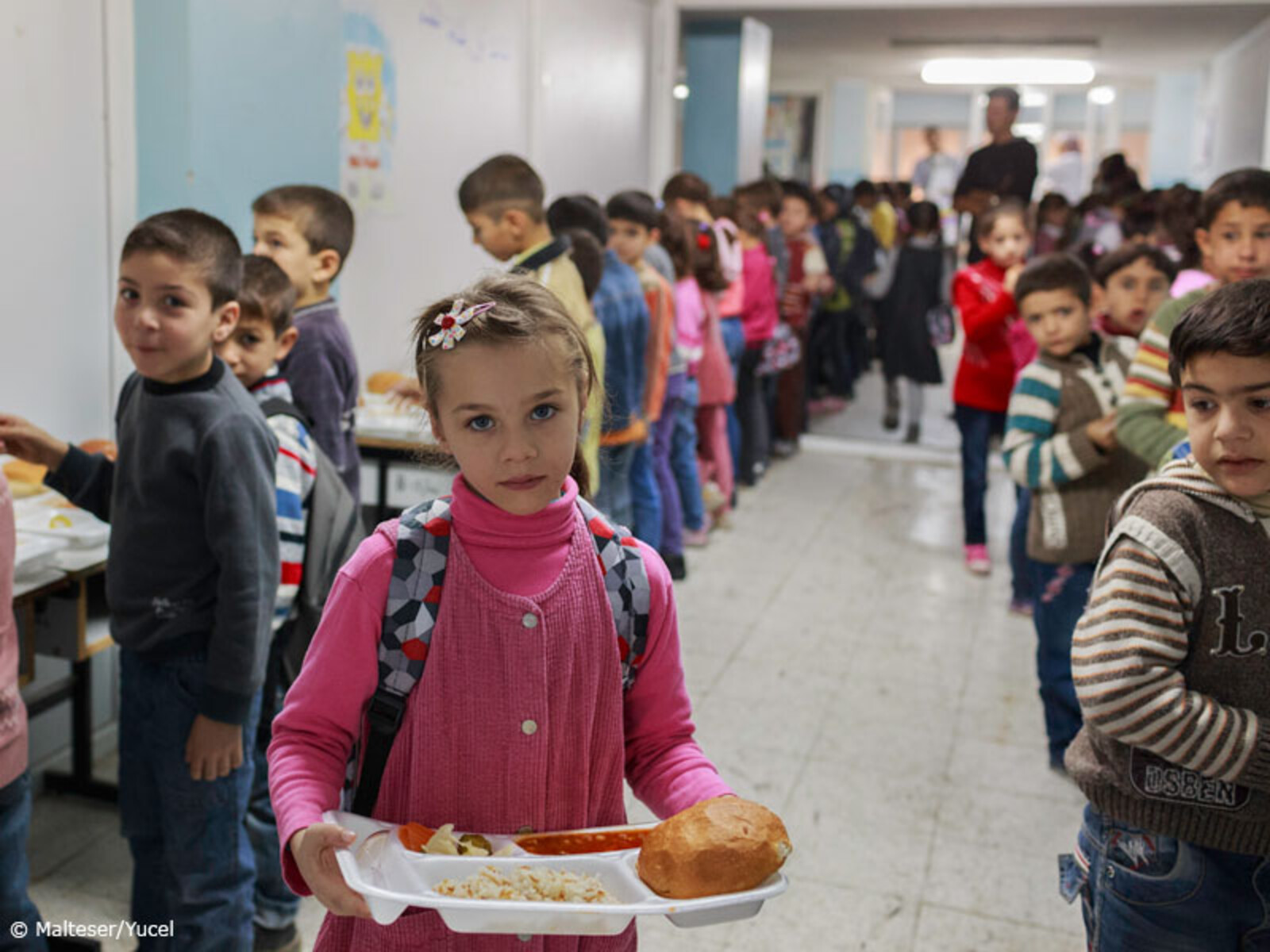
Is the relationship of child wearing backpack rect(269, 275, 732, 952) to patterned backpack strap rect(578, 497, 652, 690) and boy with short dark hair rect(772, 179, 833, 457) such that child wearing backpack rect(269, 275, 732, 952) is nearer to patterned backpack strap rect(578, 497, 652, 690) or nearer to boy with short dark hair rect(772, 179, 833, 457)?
patterned backpack strap rect(578, 497, 652, 690)

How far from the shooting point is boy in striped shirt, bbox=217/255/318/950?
2.37 metres

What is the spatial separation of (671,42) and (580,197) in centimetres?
366

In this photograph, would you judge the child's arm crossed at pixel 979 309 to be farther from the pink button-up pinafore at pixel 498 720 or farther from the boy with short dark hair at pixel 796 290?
the pink button-up pinafore at pixel 498 720

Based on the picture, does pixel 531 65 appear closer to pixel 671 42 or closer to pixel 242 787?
pixel 671 42

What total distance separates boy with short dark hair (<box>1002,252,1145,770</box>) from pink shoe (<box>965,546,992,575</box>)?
77.9 inches

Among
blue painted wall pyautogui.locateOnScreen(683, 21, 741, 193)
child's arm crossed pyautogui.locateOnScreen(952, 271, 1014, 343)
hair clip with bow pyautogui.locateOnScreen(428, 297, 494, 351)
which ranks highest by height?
blue painted wall pyautogui.locateOnScreen(683, 21, 741, 193)

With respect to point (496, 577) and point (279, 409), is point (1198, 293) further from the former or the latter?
point (496, 577)

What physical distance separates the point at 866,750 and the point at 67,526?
2.20 meters

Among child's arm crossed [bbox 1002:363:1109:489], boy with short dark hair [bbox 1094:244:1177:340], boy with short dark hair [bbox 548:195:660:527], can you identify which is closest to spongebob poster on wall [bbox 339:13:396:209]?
boy with short dark hair [bbox 548:195:660:527]

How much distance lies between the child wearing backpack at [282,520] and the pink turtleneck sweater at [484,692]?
0.99 metres

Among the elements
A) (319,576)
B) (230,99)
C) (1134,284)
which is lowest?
(319,576)

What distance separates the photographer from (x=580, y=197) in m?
4.66

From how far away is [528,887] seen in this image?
Answer: 1209 mm

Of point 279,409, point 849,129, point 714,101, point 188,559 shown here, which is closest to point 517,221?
point 279,409
